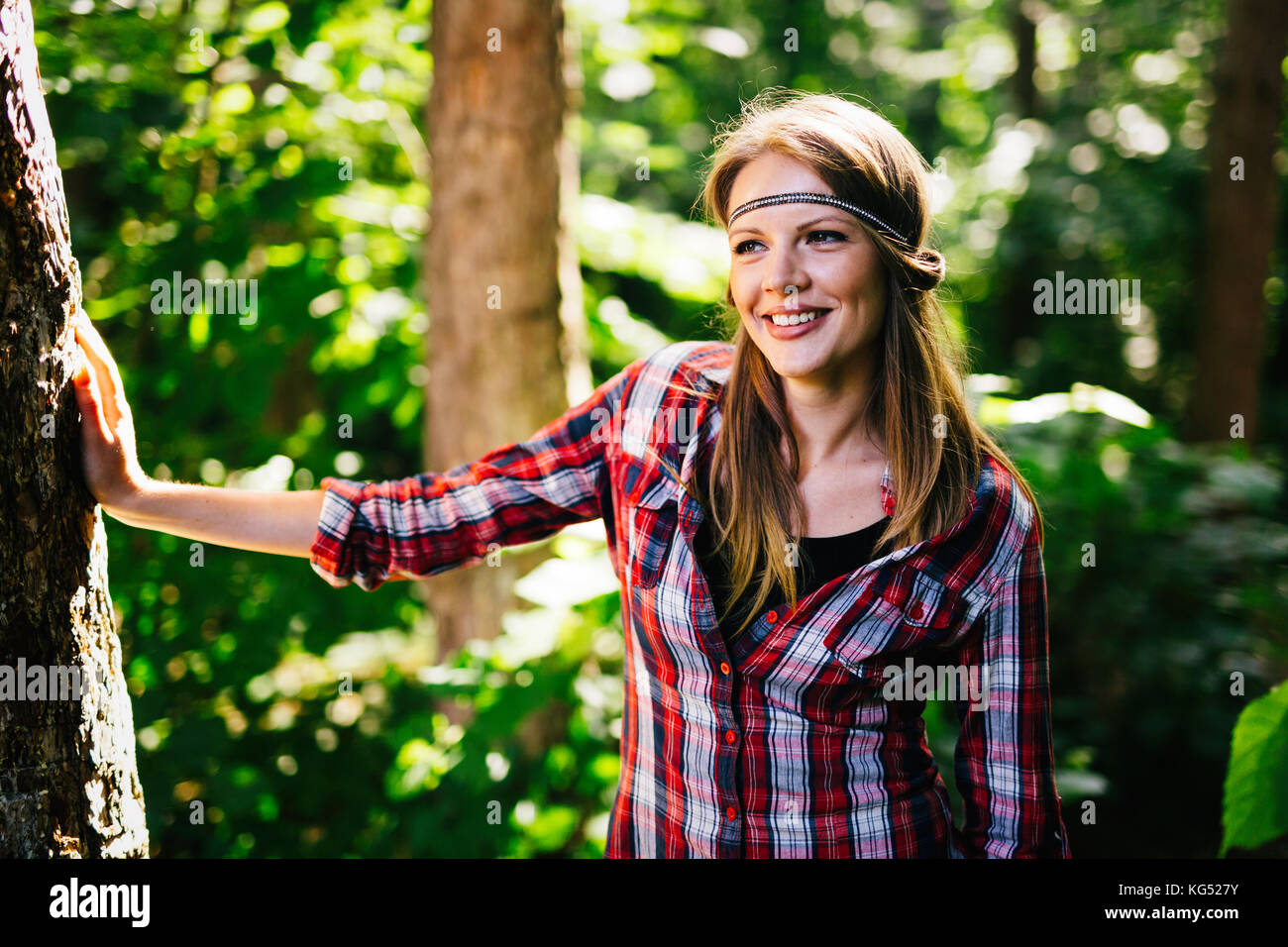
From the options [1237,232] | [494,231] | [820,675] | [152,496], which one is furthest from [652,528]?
[1237,232]

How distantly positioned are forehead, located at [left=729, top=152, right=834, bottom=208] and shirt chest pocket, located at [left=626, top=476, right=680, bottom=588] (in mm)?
536

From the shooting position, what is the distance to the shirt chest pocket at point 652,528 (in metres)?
1.70

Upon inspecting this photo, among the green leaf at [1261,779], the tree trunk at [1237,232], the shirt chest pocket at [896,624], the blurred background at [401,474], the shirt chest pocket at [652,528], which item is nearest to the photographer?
the green leaf at [1261,779]

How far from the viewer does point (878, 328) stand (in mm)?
1696

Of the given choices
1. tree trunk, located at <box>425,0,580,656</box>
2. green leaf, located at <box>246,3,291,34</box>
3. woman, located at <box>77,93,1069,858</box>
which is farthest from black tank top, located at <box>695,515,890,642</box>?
green leaf, located at <box>246,3,291,34</box>

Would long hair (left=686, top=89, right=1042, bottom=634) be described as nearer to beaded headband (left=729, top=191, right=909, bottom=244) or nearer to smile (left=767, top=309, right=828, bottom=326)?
beaded headband (left=729, top=191, right=909, bottom=244)

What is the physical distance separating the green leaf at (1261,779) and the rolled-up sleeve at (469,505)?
3.84 feet

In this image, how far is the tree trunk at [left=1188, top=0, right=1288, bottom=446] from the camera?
6.03 m

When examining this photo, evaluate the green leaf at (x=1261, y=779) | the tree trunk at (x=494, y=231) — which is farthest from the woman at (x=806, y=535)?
the tree trunk at (x=494, y=231)

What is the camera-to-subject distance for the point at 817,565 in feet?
5.44

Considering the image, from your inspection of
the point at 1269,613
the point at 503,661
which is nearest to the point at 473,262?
the point at 503,661

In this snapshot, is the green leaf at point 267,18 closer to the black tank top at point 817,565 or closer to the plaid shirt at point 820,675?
the plaid shirt at point 820,675

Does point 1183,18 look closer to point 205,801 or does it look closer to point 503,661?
point 503,661
